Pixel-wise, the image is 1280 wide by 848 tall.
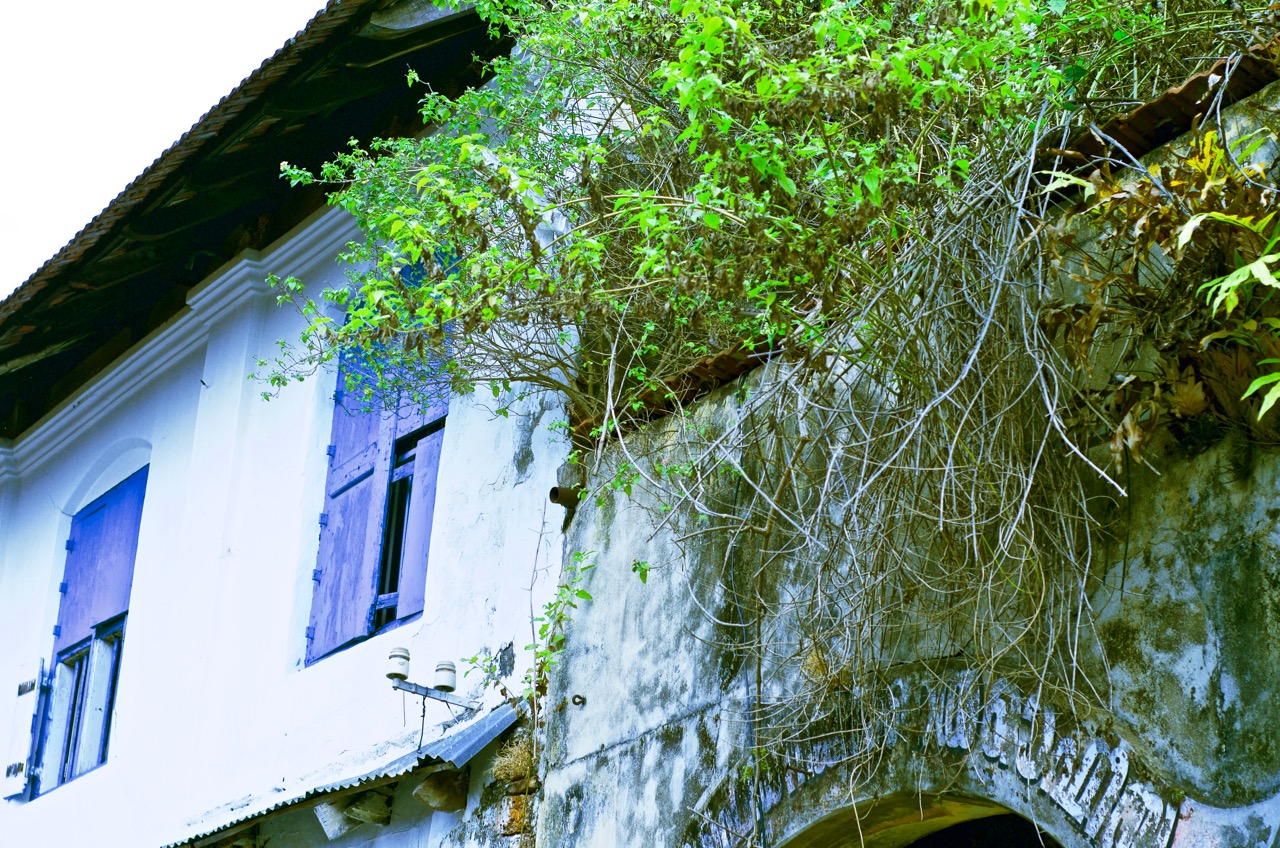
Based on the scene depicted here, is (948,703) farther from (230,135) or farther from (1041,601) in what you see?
(230,135)

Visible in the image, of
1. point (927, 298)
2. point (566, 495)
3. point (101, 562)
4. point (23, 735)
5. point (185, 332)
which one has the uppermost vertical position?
point (185, 332)

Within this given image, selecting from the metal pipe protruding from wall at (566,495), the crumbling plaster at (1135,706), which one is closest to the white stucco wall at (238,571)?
the metal pipe protruding from wall at (566,495)

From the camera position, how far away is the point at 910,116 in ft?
15.0

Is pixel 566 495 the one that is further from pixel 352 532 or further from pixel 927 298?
pixel 927 298

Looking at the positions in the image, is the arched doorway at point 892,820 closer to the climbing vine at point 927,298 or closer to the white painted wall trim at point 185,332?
the climbing vine at point 927,298

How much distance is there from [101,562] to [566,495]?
5.51m

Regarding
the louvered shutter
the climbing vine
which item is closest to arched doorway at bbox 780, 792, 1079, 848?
the climbing vine

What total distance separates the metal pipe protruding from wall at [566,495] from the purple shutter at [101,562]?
4817mm

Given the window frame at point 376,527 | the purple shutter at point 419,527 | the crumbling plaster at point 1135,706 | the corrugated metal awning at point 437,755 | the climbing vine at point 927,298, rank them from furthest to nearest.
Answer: the window frame at point 376,527 → the purple shutter at point 419,527 → the corrugated metal awning at point 437,755 → the climbing vine at point 927,298 → the crumbling plaster at point 1135,706

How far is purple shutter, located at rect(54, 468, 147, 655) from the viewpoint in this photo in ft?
32.8

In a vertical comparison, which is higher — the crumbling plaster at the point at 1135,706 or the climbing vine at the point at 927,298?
the climbing vine at the point at 927,298

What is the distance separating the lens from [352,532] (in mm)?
7797

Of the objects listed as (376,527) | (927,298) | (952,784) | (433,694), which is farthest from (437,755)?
(927,298)

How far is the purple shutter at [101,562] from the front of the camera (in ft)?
32.8
